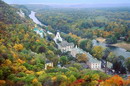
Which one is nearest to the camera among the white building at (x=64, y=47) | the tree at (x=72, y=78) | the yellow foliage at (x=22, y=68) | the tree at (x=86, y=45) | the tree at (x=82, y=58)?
the tree at (x=72, y=78)

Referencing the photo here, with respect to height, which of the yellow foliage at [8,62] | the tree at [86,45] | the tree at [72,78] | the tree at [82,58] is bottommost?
the tree at [86,45]

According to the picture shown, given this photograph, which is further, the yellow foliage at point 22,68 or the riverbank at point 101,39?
the riverbank at point 101,39

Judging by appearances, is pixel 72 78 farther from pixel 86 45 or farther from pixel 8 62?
pixel 86 45

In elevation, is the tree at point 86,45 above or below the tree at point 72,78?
below

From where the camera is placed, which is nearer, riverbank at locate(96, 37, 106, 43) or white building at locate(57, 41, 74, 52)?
white building at locate(57, 41, 74, 52)

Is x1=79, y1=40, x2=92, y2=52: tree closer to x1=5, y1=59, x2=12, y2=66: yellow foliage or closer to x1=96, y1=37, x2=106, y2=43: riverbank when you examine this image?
x1=96, y1=37, x2=106, y2=43: riverbank

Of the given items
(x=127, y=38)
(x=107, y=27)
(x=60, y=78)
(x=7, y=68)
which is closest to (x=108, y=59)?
(x=60, y=78)

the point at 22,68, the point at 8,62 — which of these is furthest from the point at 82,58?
the point at 8,62

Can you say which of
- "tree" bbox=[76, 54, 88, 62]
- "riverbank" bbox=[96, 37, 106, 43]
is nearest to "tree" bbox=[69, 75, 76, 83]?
"tree" bbox=[76, 54, 88, 62]

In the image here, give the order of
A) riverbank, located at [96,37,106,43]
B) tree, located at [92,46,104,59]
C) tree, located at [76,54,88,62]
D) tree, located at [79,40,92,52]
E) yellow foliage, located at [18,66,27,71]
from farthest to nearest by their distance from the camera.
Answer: riverbank, located at [96,37,106,43] → tree, located at [79,40,92,52] → tree, located at [92,46,104,59] → tree, located at [76,54,88,62] → yellow foliage, located at [18,66,27,71]

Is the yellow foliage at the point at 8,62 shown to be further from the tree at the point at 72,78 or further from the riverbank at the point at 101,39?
the riverbank at the point at 101,39

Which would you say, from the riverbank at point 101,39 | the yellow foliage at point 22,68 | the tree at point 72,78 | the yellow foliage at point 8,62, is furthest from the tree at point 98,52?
the riverbank at point 101,39
